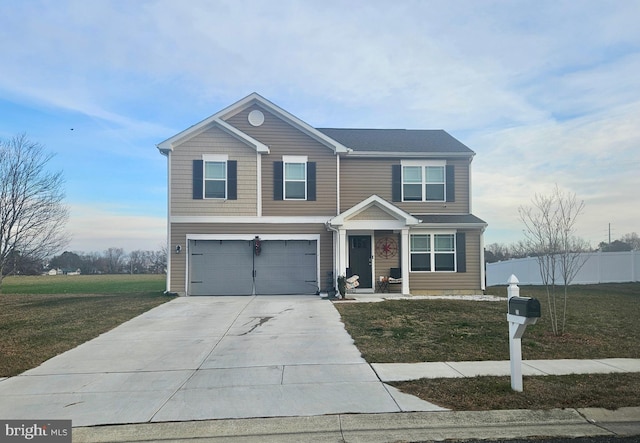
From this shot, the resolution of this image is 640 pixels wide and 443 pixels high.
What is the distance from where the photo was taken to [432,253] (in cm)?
1911

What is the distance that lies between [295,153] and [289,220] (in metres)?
2.65

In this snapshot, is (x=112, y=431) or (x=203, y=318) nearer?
(x=112, y=431)

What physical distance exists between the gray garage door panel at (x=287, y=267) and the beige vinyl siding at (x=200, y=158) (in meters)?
1.71

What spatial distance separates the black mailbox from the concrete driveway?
174cm

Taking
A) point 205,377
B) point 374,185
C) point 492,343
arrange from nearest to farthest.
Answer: point 205,377, point 492,343, point 374,185

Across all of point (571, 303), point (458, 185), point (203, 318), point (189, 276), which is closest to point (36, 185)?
point (189, 276)

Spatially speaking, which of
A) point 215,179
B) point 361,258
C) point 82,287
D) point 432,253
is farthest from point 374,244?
point 82,287

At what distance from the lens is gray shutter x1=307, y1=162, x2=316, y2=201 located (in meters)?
18.8

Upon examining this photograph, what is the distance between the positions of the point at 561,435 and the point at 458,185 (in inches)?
603

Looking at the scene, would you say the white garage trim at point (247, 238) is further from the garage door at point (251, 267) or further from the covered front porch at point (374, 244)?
the covered front porch at point (374, 244)

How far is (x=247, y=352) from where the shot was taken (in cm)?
950

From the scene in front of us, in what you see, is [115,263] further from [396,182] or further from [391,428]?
[391,428]

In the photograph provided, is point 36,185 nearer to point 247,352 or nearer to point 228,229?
point 228,229

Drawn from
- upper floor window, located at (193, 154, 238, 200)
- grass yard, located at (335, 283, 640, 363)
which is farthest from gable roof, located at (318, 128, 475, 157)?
grass yard, located at (335, 283, 640, 363)
